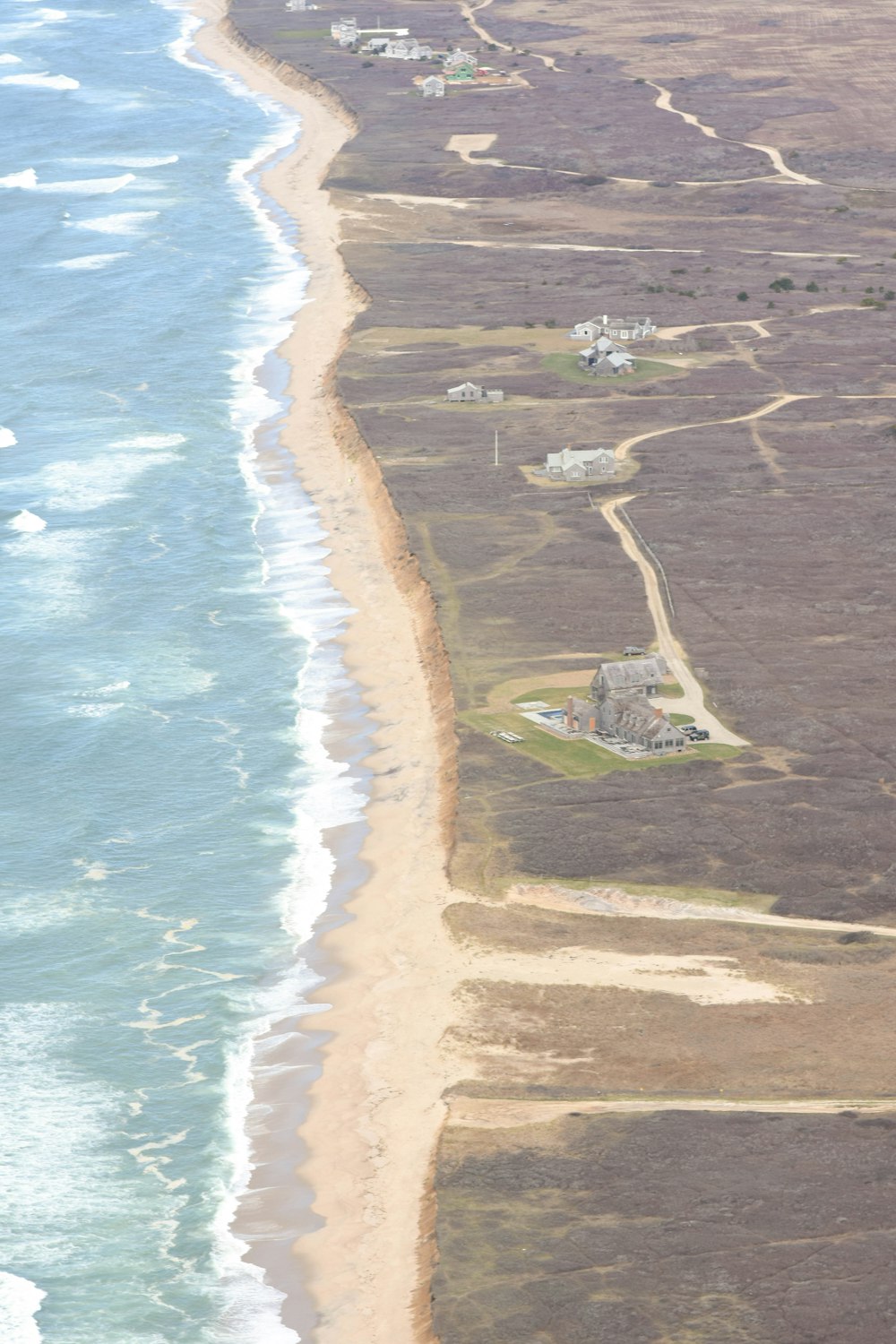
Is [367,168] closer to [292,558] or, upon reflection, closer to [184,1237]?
[292,558]

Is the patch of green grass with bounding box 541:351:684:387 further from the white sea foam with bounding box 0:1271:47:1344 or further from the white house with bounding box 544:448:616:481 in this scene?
the white sea foam with bounding box 0:1271:47:1344

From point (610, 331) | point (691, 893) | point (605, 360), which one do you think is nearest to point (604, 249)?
point (610, 331)

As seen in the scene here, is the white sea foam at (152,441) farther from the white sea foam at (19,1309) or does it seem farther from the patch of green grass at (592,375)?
the white sea foam at (19,1309)

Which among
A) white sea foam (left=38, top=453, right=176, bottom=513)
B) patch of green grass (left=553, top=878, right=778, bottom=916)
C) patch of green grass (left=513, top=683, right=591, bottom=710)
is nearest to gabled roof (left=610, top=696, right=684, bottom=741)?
patch of green grass (left=513, top=683, right=591, bottom=710)

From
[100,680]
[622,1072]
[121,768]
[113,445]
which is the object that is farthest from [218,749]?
[113,445]

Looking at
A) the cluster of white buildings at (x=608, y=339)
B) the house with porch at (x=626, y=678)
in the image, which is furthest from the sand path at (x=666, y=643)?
the cluster of white buildings at (x=608, y=339)
